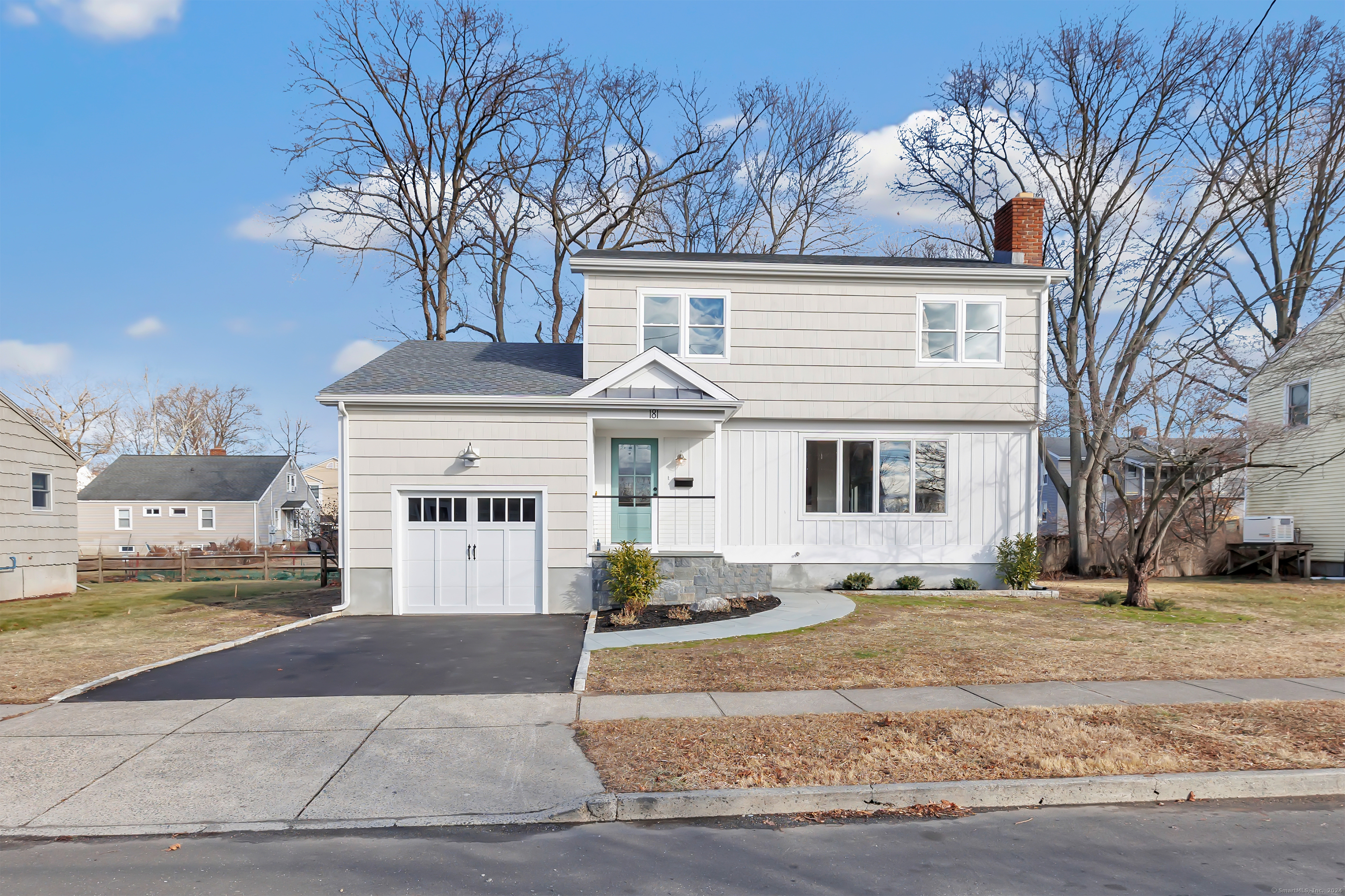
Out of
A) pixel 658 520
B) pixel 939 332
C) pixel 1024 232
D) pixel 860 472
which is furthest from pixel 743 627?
pixel 1024 232

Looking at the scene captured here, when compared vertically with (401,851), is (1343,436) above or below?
above

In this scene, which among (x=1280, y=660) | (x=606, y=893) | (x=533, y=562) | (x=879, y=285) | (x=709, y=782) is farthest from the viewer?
(x=879, y=285)

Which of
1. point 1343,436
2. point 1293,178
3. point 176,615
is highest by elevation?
point 1293,178

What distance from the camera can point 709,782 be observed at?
5.59 m

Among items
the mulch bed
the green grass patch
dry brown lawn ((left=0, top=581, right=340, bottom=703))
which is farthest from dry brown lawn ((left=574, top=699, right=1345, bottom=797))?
the green grass patch

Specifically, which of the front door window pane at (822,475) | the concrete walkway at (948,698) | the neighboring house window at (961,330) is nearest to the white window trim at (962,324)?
the neighboring house window at (961,330)

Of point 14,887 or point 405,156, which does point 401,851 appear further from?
point 405,156

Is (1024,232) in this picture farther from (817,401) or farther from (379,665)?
(379,665)

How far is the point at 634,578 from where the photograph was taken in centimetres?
1332

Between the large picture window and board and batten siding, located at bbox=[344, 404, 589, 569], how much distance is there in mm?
5025

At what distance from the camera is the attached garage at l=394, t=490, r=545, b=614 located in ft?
46.4

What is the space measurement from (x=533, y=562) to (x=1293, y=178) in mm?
23929

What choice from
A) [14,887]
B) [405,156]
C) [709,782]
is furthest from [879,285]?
[405,156]

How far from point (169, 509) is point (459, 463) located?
3606 cm
